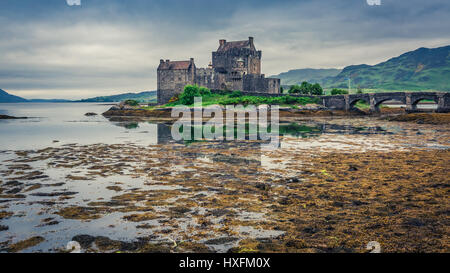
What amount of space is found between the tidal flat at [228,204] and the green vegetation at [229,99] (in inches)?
2345

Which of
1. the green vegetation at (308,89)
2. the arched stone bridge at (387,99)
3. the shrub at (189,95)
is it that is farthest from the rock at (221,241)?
the green vegetation at (308,89)

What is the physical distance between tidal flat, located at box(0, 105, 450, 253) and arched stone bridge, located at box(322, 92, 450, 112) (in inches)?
2159

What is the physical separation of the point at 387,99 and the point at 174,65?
189 ft

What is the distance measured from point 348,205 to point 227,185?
14.5 ft

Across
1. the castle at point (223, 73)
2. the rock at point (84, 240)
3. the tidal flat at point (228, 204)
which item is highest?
the castle at point (223, 73)

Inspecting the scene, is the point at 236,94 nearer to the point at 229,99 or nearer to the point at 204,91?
the point at 229,99

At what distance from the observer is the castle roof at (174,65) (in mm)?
91338

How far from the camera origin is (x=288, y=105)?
7562 centimetres

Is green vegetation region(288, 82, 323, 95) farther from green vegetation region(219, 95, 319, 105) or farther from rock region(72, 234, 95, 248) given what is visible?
rock region(72, 234, 95, 248)

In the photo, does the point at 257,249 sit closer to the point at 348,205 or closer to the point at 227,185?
the point at 348,205

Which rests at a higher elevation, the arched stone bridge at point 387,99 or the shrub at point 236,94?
the shrub at point 236,94

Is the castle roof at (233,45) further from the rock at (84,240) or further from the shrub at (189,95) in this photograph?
the rock at (84,240)

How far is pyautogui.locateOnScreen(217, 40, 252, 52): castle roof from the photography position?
301 feet
